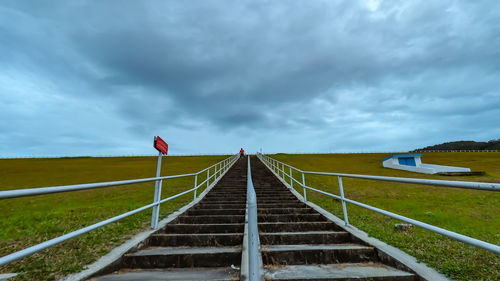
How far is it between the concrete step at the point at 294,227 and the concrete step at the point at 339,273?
1188mm

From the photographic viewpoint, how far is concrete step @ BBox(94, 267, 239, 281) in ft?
7.59

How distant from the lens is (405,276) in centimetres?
221

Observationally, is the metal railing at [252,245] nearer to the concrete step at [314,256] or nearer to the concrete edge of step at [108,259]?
the concrete step at [314,256]

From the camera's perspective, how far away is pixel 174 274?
8.05 ft

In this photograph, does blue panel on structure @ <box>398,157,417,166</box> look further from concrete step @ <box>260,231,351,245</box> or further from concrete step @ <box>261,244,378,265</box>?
concrete step @ <box>261,244,378,265</box>

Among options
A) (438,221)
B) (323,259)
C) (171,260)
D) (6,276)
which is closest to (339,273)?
(323,259)

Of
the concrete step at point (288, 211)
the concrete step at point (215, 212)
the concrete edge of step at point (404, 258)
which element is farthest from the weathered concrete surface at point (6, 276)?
the concrete edge of step at point (404, 258)

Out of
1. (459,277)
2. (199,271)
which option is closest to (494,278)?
(459,277)

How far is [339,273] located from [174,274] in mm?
1887

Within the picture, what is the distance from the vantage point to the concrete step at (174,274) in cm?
231

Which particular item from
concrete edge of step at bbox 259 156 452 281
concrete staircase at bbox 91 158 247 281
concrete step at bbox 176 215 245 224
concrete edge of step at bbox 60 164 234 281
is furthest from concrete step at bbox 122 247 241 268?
concrete edge of step at bbox 259 156 452 281

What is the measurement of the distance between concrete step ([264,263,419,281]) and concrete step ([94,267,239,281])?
18.3 inches

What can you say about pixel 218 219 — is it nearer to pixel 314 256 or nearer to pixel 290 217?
pixel 290 217

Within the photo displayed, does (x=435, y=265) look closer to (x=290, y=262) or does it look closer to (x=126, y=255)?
(x=290, y=262)
